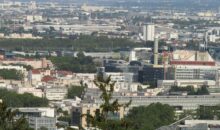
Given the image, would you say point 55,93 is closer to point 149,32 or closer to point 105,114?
point 105,114

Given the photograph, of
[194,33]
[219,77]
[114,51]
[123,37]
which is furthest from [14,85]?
[194,33]

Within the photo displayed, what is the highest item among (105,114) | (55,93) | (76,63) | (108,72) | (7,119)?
(105,114)

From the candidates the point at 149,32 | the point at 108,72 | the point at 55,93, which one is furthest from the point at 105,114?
the point at 149,32

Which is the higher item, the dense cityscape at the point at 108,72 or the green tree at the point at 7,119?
the green tree at the point at 7,119

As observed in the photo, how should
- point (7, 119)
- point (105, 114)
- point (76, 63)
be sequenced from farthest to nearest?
point (76, 63), point (7, 119), point (105, 114)

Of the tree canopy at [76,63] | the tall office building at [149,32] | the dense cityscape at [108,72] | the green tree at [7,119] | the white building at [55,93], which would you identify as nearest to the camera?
the green tree at [7,119]

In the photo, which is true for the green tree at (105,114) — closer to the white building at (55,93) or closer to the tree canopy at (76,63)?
the white building at (55,93)

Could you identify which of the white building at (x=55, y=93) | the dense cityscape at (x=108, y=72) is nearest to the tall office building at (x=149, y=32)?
the dense cityscape at (x=108, y=72)

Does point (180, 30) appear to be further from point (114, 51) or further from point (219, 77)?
point (219, 77)
